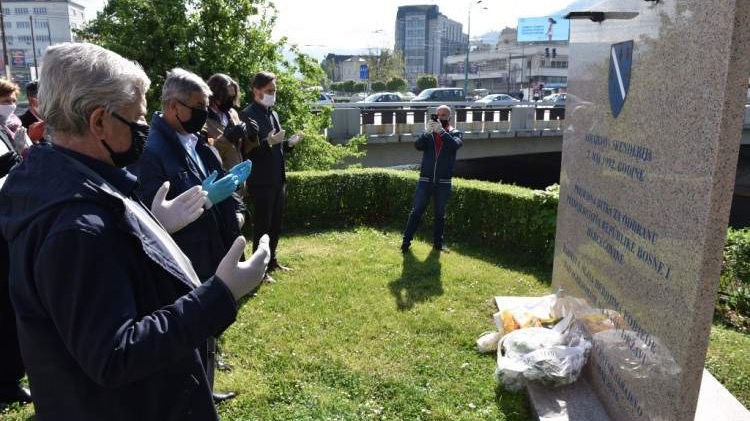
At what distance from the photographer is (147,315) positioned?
1.54 metres

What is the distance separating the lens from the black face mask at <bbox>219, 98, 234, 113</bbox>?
465cm

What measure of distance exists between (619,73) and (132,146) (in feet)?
9.31

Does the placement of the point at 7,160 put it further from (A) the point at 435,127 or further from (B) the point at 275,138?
(A) the point at 435,127

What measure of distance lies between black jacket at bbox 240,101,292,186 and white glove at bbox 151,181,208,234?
9.86ft

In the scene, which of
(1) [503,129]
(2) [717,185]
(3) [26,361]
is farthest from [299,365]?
(1) [503,129]

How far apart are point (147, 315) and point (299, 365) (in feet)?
8.68

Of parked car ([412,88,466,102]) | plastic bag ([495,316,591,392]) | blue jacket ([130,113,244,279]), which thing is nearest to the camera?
blue jacket ([130,113,244,279])

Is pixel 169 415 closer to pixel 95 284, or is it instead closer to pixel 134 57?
pixel 95 284

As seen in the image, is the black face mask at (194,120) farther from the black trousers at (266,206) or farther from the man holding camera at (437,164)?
the man holding camera at (437,164)

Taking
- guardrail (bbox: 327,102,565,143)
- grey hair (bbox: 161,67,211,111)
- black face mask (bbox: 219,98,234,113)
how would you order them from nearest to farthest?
grey hair (bbox: 161,67,211,111) < black face mask (bbox: 219,98,234,113) < guardrail (bbox: 327,102,565,143)

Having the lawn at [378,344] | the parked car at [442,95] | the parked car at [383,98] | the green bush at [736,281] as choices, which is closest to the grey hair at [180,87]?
the lawn at [378,344]

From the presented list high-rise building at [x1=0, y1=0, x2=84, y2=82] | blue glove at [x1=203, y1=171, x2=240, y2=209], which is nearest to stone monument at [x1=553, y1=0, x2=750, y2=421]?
blue glove at [x1=203, y1=171, x2=240, y2=209]

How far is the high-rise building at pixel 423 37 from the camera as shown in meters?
136

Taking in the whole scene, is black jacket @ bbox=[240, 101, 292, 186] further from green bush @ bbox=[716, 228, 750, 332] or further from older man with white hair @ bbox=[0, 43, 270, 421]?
green bush @ bbox=[716, 228, 750, 332]
